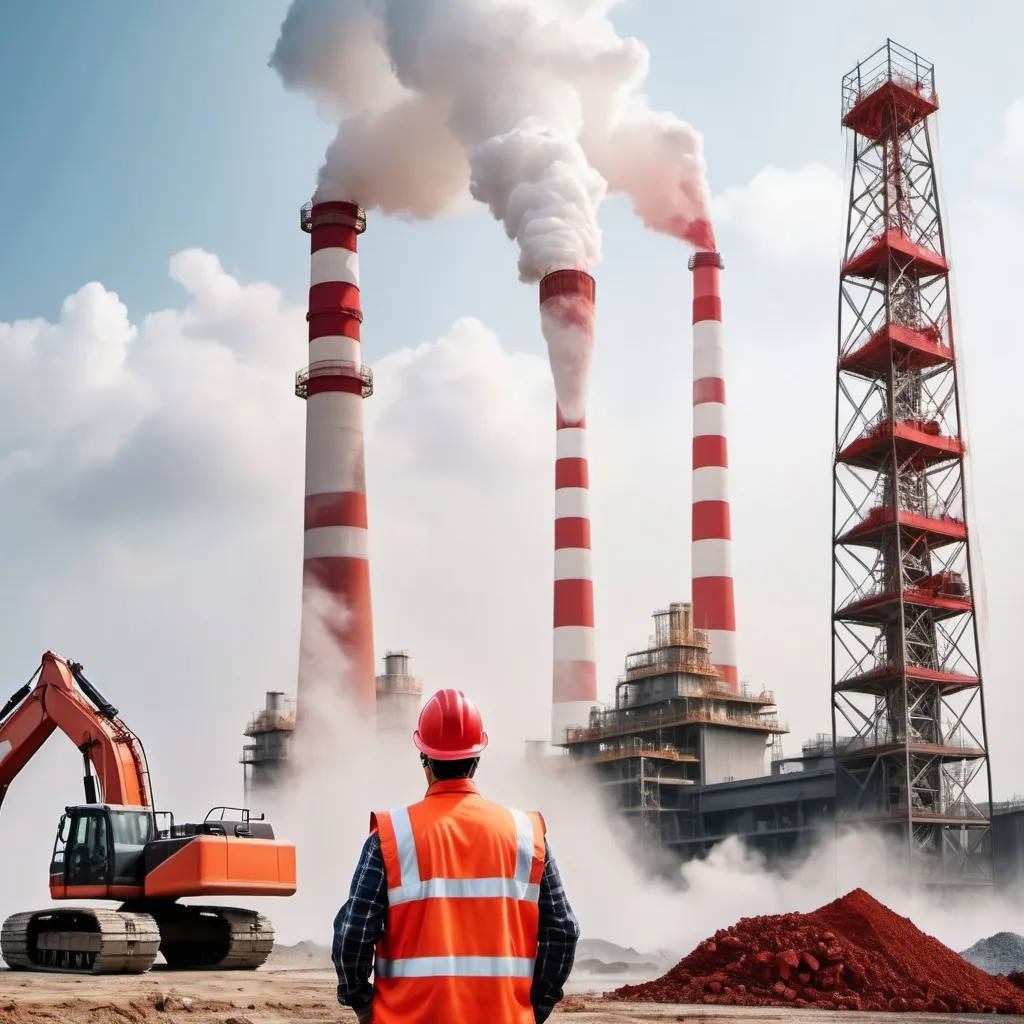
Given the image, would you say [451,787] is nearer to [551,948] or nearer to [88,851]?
[551,948]

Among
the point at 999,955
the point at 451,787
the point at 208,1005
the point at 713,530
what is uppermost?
the point at 713,530

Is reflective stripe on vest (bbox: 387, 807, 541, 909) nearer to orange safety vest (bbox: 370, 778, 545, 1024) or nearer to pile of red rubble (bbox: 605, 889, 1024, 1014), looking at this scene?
orange safety vest (bbox: 370, 778, 545, 1024)

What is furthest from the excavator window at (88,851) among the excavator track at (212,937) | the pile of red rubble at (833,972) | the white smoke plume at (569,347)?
the white smoke plume at (569,347)

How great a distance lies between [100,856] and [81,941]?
1003mm

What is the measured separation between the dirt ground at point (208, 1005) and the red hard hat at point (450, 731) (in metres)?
9.00

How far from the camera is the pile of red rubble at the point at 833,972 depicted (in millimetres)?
15008

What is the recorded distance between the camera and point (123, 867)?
16.6 m

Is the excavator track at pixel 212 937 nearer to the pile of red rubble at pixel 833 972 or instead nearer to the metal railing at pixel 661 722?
the pile of red rubble at pixel 833 972

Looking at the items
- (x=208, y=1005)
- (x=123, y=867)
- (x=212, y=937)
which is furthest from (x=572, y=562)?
(x=208, y=1005)

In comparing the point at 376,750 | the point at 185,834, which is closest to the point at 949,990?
the point at 185,834

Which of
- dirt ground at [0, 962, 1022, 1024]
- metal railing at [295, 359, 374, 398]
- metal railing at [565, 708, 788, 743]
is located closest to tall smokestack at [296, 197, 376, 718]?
metal railing at [295, 359, 374, 398]

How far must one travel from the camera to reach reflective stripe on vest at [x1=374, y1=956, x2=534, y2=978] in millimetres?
3287

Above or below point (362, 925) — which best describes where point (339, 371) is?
above

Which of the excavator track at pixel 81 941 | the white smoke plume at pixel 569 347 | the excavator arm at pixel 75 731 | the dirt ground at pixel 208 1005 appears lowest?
the dirt ground at pixel 208 1005
